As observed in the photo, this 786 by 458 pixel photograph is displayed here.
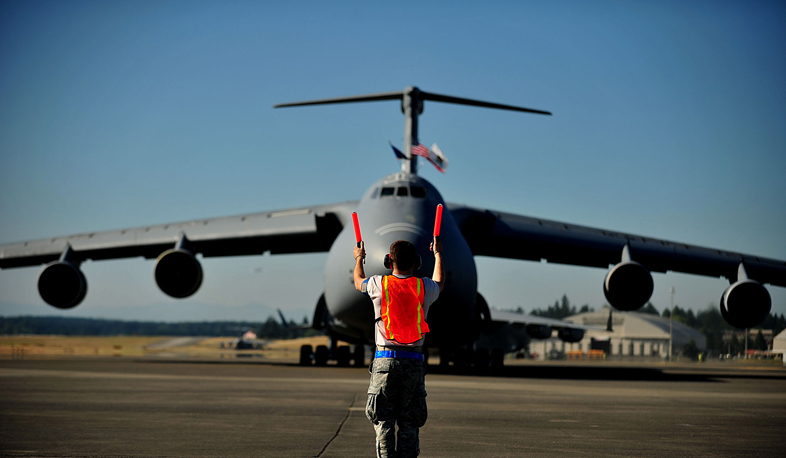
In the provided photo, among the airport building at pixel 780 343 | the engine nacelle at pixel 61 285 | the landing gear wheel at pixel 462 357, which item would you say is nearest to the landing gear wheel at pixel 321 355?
the landing gear wheel at pixel 462 357

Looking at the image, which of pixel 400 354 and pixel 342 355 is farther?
pixel 342 355

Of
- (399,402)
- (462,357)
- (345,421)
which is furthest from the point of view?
(462,357)

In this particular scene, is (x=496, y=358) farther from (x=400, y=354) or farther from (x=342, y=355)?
(x=400, y=354)

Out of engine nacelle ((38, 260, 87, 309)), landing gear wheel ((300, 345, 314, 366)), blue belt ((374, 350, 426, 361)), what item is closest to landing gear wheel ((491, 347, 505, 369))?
landing gear wheel ((300, 345, 314, 366))

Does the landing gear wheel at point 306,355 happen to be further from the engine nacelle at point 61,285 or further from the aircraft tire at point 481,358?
the engine nacelle at point 61,285

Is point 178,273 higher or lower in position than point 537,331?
higher

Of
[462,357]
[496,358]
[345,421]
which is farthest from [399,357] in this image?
[496,358]

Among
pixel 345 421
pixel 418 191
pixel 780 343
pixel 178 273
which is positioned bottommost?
pixel 345 421

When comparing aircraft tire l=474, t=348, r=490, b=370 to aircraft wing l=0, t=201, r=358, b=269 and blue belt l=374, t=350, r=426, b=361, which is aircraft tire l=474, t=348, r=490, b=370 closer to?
aircraft wing l=0, t=201, r=358, b=269

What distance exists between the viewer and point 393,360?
484cm

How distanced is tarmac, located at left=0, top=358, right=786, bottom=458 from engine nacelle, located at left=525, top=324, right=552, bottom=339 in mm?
19937

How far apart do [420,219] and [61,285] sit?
1098cm

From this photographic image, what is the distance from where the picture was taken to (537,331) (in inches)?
1335

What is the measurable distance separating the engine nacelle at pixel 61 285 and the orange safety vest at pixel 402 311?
18.1m
